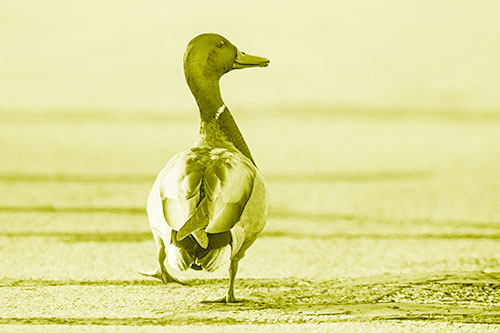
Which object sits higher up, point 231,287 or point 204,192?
point 204,192

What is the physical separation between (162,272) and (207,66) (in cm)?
113

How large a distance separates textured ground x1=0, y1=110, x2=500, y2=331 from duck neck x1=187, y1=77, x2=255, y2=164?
27.7 inches

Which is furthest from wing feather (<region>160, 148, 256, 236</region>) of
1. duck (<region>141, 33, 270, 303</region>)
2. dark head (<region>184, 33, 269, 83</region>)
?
dark head (<region>184, 33, 269, 83</region>)

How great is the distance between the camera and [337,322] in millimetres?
4621

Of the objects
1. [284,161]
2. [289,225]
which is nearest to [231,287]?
[289,225]

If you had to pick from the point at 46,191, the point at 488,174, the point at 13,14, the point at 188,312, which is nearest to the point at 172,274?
the point at 188,312

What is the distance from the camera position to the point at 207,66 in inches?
220

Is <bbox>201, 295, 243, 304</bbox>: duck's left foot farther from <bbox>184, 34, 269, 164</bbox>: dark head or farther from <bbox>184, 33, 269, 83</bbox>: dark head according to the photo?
<bbox>184, 33, 269, 83</bbox>: dark head

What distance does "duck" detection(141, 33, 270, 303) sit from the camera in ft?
14.8

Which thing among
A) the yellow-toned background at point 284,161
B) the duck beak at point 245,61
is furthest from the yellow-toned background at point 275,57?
the duck beak at point 245,61

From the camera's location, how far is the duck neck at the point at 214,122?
5457mm

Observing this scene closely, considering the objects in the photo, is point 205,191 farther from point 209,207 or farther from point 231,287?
point 231,287

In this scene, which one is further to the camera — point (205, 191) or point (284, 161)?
point (284, 161)

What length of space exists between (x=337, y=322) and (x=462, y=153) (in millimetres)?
5964
